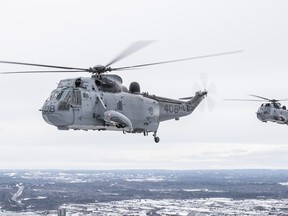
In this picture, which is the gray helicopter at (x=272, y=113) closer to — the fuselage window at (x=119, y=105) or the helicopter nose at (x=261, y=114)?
the helicopter nose at (x=261, y=114)

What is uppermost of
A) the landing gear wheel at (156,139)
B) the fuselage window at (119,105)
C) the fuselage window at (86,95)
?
the fuselage window at (86,95)

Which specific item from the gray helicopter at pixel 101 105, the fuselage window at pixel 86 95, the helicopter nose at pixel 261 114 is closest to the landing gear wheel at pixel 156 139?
the gray helicopter at pixel 101 105

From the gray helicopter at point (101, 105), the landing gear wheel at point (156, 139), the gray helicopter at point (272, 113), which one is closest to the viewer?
the gray helicopter at point (101, 105)

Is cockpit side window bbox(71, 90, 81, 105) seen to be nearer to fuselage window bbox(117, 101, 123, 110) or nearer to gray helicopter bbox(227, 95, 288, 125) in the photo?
fuselage window bbox(117, 101, 123, 110)

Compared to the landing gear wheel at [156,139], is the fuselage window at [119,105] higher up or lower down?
higher up

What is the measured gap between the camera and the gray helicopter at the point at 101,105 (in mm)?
40469

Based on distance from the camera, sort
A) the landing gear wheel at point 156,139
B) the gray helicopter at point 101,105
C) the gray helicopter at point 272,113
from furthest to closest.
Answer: the gray helicopter at point 272,113
the landing gear wheel at point 156,139
the gray helicopter at point 101,105

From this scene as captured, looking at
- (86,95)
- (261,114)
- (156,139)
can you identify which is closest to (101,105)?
(86,95)

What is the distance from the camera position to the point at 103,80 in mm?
44469

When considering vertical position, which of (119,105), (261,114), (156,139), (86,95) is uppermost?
(261,114)

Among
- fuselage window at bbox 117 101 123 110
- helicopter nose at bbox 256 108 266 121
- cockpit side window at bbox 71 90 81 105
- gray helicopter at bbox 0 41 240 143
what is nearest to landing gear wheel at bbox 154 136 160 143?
gray helicopter at bbox 0 41 240 143

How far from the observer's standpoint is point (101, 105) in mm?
43094

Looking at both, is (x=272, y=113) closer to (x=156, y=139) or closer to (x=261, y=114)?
(x=261, y=114)

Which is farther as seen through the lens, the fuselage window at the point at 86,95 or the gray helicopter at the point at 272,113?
the gray helicopter at the point at 272,113
